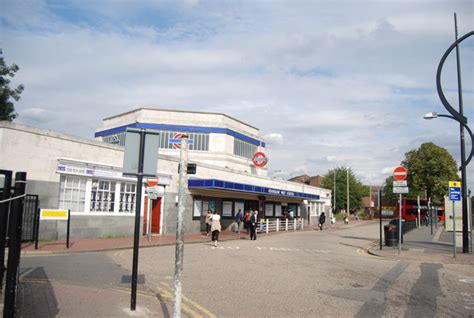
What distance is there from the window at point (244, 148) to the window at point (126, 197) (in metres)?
27.9

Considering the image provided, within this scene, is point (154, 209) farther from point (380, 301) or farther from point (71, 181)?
point (380, 301)

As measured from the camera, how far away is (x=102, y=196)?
20734 millimetres

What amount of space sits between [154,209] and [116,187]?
3348 millimetres

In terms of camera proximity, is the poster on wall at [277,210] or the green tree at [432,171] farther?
the green tree at [432,171]

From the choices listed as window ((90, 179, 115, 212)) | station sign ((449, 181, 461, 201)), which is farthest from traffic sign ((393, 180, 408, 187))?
window ((90, 179, 115, 212))

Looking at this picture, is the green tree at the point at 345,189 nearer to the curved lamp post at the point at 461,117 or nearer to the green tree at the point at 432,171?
the green tree at the point at 432,171

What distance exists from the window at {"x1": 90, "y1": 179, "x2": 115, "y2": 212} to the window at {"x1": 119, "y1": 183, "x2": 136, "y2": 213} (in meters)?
0.57

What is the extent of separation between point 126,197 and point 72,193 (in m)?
3.43

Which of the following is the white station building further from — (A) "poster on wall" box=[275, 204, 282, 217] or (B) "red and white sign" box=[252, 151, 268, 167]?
(B) "red and white sign" box=[252, 151, 268, 167]

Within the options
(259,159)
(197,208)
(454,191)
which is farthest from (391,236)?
(259,159)

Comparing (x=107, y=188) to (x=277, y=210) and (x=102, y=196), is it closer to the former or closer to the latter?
(x=102, y=196)

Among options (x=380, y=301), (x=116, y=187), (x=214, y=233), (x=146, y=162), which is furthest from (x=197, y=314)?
(x=116, y=187)

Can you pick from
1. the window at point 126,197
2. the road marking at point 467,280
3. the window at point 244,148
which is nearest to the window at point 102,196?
the window at point 126,197

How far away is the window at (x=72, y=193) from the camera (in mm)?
18750
